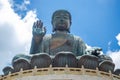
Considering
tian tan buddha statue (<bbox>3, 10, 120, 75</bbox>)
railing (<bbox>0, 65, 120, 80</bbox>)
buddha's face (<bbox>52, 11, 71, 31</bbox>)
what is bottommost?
railing (<bbox>0, 65, 120, 80</bbox>)

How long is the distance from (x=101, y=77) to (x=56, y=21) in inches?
205

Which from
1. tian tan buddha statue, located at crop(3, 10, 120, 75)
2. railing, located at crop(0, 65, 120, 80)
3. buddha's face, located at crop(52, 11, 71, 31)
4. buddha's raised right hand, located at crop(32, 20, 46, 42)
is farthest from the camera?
buddha's face, located at crop(52, 11, 71, 31)

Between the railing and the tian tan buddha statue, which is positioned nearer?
the railing

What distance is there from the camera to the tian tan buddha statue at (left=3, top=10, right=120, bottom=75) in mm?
13852

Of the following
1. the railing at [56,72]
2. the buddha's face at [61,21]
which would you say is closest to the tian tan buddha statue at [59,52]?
the buddha's face at [61,21]

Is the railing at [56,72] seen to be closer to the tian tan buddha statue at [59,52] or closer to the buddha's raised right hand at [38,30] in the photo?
the tian tan buddha statue at [59,52]

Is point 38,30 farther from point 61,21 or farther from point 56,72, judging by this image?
point 56,72

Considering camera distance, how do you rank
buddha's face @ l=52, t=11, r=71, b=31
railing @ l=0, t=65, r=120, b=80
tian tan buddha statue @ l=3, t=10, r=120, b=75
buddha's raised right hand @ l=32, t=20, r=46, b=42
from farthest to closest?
buddha's face @ l=52, t=11, r=71, b=31, buddha's raised right hand @ l=32, t=20, r=46, b=42, tian tan buddha statue @ l=3, t=10, r=120, b=75, railing @ l=0, t=65, r=120, b=80

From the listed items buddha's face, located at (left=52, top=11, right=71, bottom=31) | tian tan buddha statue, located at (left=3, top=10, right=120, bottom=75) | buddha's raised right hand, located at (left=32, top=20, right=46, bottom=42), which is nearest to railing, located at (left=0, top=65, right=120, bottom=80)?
tian tan buddha statue, located at (left=3, top=10, right=120, bottom=75)

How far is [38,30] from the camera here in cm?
1507

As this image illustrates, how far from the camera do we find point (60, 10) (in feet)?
57.2

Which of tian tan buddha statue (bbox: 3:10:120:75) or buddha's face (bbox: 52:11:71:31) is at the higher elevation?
buddha's face (bbox: 52:11:71:31)

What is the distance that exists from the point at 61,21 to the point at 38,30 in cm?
235

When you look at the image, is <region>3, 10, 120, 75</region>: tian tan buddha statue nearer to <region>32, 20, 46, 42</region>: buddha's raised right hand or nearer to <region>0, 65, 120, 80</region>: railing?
<region>32, 20, 46, 42</region>: buddha's raised right hand
